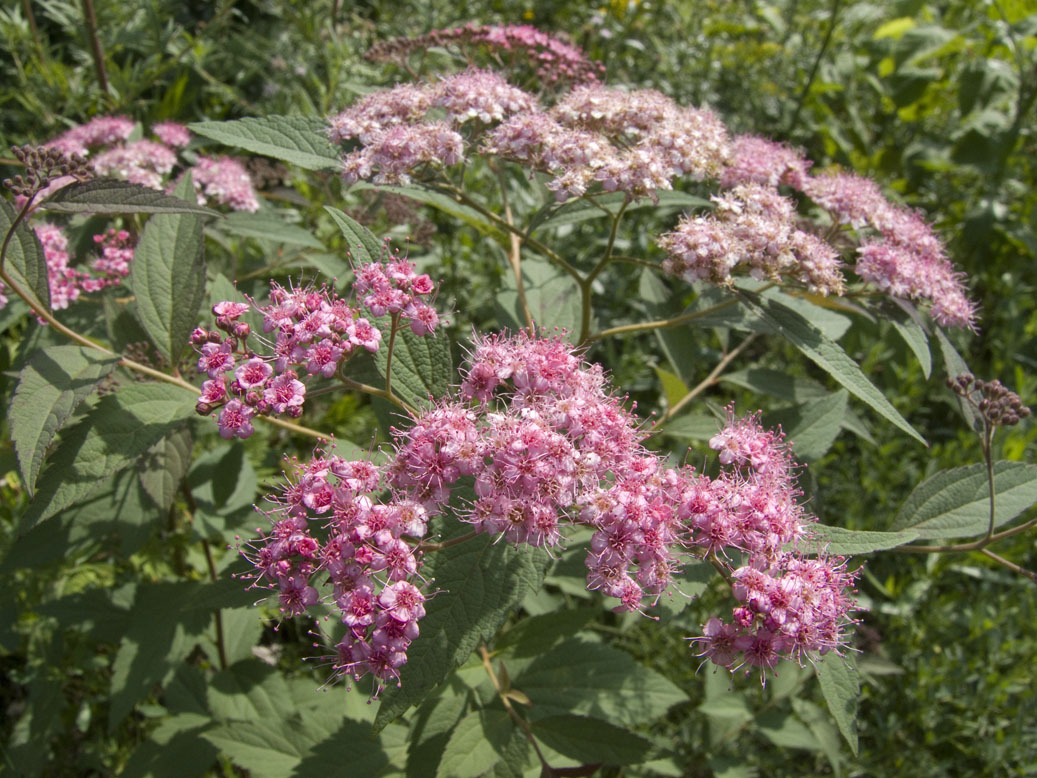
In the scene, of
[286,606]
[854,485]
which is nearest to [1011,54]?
[854,485]

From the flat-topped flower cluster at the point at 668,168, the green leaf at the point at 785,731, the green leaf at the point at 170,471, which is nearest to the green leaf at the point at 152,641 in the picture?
the green leaf at the point at 170,471

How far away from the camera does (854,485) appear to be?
383 centimetres

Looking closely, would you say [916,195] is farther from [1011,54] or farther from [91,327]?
[91,327]

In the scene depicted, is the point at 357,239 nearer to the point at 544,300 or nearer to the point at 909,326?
the point at 544,300

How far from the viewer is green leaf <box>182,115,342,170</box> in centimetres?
212

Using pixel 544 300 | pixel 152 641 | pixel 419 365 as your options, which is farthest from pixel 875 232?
pixel 152 641

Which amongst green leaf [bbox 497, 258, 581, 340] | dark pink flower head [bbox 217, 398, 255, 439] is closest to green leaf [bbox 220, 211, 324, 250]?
green leaf [bbox 497, 258, 581, 340]

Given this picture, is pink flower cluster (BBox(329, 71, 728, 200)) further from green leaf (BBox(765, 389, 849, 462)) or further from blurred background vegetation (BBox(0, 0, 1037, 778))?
green leaf (BBox(765, 389, 849, 462))

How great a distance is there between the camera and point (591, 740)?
2.10 metres

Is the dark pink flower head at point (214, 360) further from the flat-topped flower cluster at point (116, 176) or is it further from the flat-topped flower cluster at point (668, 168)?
the flat-topped flower cluster at point (116, 176)

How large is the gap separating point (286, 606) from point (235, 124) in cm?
139

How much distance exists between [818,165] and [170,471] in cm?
503

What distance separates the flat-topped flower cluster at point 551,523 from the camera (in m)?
1.52

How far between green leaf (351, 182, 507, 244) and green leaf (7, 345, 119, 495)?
2.74 feet
